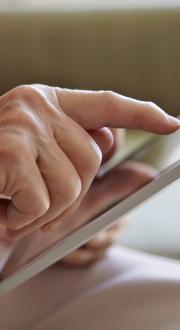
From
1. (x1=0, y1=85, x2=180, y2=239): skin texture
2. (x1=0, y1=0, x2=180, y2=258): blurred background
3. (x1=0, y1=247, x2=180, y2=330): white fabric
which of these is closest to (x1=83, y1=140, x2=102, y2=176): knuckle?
(x1=0, y1=85, x2=180, y2=239): skin texture

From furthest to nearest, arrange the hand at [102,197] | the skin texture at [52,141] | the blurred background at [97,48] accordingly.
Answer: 1. the blurred background at [97,48]
2. the hand at [102,197]
3. the skin texture at [52,141]

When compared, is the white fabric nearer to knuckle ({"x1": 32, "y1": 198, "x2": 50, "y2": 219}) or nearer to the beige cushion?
knuckle ({"x1": 32, "y1": 198, "x2": 50, "y2": 219})

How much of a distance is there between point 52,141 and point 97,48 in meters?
0.97

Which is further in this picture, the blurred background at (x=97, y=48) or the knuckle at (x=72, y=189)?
the blurred background at (x=97, y=48)

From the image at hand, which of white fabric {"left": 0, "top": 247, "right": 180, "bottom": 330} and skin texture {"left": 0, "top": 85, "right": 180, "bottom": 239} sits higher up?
skin texture {"left": 0, "top": 85, "right": 180, "bottom": 239}

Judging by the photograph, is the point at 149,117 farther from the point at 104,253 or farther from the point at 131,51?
the point at 131,51

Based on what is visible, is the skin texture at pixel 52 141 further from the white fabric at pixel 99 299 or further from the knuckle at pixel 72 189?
the white fabric at pixel 99 299

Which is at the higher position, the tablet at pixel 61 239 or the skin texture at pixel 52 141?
the skin texture at pixel 52 141

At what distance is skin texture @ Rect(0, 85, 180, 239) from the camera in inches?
10.9

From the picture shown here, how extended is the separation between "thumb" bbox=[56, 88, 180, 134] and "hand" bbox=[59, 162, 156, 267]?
6cm

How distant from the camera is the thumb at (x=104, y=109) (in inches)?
12.0

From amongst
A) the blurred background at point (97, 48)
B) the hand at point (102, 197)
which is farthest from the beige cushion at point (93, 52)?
the hand at point (102, 197)

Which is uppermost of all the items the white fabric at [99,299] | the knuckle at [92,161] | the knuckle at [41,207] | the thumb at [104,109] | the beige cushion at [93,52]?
the thumb at [104,109]

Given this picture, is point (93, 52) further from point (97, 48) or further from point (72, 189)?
point (72, 189)
